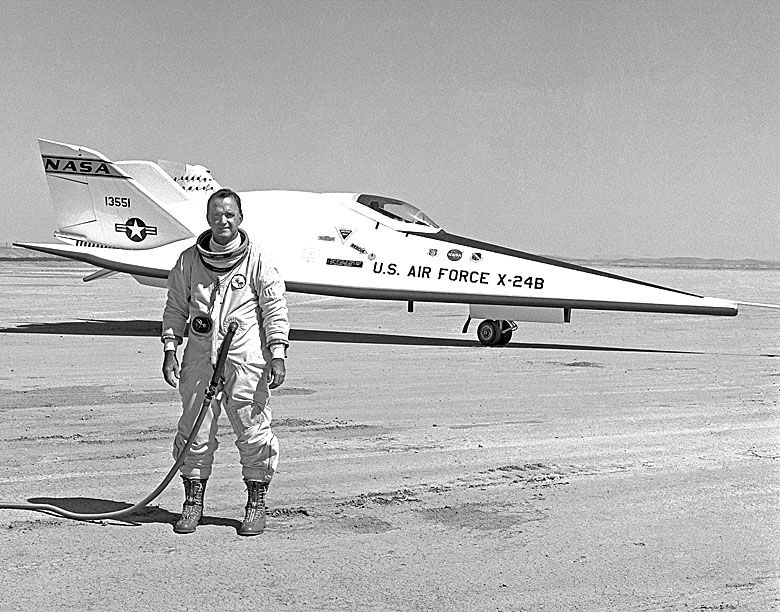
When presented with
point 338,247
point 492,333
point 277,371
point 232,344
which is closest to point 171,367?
point 232,344

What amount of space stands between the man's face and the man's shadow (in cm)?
161

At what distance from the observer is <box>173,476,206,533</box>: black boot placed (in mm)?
5254

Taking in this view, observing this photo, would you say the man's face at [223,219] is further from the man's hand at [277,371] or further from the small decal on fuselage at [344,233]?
the small decal on fuselage at [344,233]

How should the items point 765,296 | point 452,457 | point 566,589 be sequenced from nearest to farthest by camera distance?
point 566,589
point 452,457
point 765,296

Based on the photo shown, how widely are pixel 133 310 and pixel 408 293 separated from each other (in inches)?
415

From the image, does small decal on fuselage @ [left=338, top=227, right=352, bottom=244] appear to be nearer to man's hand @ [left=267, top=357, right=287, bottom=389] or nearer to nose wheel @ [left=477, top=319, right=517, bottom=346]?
nose wheel @ [left=477, top=319, right=517, bottom=346]

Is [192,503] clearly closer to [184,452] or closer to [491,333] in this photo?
[184,452]

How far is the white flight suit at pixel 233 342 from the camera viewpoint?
16.9 ft

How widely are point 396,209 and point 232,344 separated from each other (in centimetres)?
1186

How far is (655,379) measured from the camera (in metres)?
11.9

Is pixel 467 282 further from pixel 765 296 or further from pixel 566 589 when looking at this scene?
pixel 765 296

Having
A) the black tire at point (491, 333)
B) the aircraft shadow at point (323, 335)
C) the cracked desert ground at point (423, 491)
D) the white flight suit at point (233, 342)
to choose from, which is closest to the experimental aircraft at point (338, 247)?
the black tire at point (491, 333)

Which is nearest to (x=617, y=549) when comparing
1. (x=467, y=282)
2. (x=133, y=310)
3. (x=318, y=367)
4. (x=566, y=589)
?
(x=566, y=589)

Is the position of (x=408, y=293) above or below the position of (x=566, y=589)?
above
